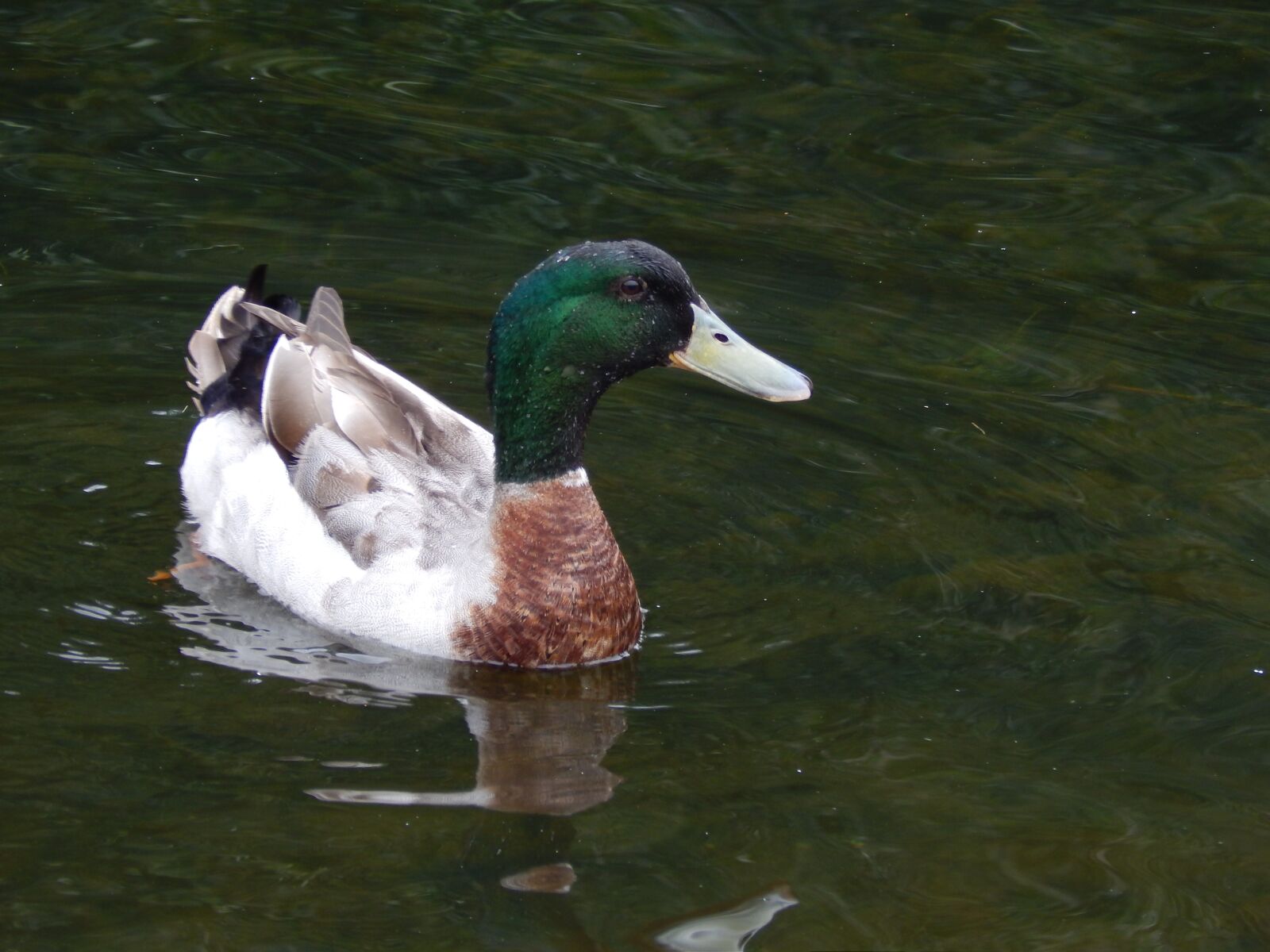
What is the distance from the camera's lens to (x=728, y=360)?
677cm

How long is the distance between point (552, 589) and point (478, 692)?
49cm

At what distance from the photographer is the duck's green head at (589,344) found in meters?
6.64

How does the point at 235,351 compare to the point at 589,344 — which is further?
the point at 235,351

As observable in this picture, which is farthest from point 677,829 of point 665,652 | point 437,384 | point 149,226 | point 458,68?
point 458,68

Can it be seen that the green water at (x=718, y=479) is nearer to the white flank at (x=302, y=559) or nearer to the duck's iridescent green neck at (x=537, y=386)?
the white flank at (x=302, y=559)

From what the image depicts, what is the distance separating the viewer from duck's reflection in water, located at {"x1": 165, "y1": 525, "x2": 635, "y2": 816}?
5.77m

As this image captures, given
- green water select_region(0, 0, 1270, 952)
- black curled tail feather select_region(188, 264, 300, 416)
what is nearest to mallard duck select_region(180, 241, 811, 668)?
green water select_region(0, 0, 1270, 952)

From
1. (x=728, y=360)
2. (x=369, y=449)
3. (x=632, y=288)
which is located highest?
(x=632, y=288)

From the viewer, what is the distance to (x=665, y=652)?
6.80 metres

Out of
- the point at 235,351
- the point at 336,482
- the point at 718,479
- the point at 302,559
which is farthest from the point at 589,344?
the point at 235,351

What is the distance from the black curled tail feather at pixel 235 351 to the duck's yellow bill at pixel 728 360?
1995mm

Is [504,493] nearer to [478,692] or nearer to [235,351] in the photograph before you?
[478,692]

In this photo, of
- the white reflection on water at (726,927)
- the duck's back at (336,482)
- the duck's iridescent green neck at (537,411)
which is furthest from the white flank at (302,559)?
the white reflection on water at (726,927)

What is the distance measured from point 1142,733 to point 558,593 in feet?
6.42
